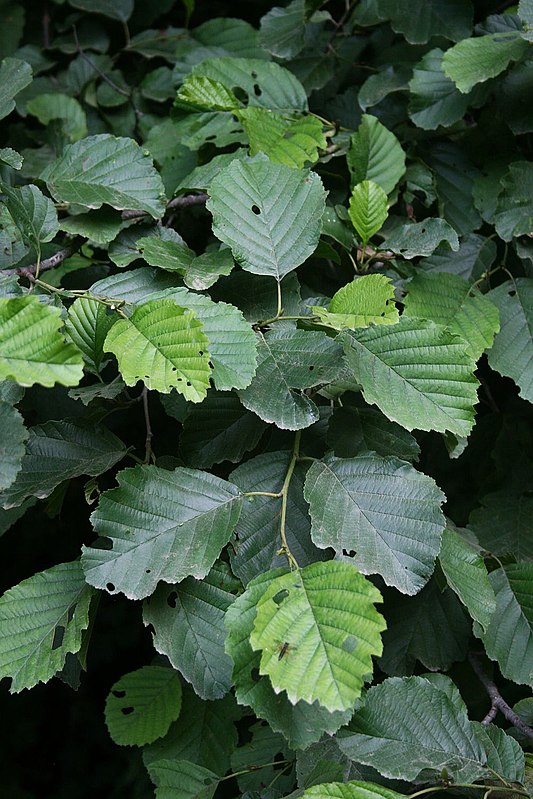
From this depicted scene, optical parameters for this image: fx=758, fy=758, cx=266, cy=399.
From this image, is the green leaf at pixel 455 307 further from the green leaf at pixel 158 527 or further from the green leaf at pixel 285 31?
the green leaf at pixel 285 31

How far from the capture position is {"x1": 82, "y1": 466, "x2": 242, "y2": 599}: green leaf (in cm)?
87

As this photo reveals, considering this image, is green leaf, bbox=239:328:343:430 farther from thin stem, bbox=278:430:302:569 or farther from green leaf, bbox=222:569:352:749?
green leaf, bbox=222:569:352:749

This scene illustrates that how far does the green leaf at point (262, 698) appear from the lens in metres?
0.77

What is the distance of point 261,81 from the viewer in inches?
57.6

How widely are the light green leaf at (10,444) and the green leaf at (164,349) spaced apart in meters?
0.12

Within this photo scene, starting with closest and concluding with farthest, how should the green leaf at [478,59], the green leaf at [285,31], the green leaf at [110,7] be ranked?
the green leaf at [478,59], the green leaf at [285,31], the green leaf at [110,7]

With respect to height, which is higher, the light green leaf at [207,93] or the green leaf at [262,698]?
the light green leaf at [207,93]

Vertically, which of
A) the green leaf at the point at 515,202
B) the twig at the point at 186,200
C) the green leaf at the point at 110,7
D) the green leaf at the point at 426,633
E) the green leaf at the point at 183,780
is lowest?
the green leaf at the point at 426,633

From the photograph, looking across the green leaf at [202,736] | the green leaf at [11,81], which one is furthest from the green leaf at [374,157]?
the green leaf at [202,736]

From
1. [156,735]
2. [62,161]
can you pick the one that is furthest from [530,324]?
[156,735]

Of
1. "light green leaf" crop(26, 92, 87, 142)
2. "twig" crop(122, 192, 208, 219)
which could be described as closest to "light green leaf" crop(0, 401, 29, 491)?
"twig" crop(122, 192, 208, 219)

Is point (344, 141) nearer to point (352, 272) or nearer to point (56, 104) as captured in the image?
point (352, 272)

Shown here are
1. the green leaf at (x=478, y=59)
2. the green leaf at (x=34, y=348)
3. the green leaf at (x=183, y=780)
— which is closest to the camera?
the green leaf at (x=34, y=348)

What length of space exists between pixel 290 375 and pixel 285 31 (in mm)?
1029
